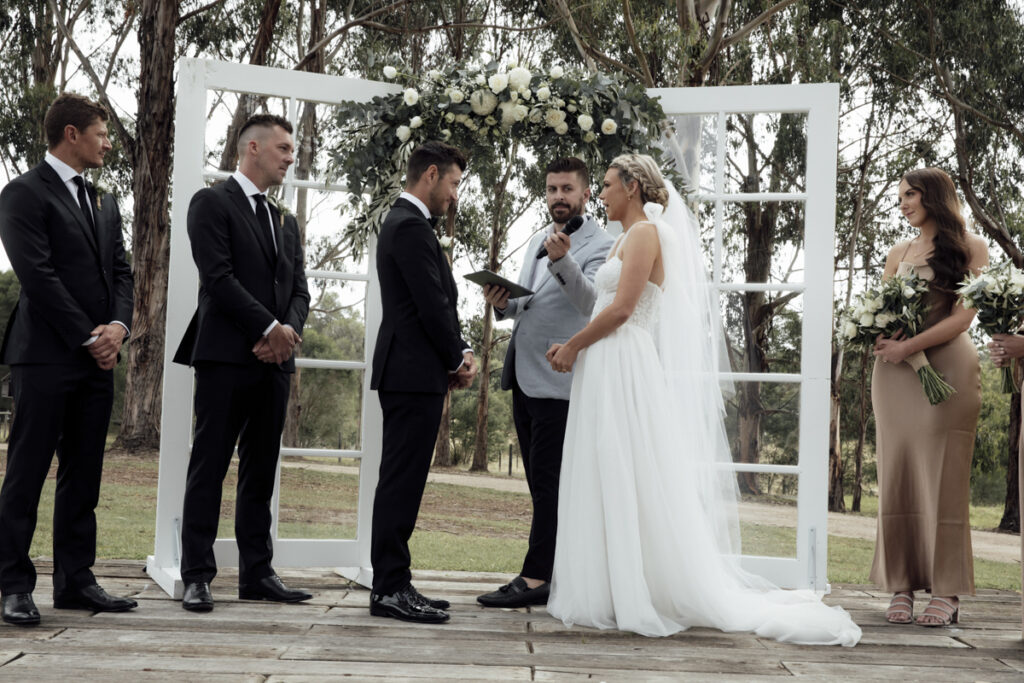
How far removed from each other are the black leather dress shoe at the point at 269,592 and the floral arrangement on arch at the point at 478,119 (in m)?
1.43

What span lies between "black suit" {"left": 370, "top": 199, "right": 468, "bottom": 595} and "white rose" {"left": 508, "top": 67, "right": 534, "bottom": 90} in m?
0.96

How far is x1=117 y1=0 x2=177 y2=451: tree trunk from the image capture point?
36.6 ft

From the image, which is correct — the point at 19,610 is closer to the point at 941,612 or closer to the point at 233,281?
the point at 233,281

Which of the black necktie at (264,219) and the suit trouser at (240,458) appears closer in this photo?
the suit trouser at (240,458)

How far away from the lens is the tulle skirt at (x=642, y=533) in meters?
3.26

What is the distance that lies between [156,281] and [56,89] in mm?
4449

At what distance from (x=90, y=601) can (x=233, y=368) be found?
2.98ft

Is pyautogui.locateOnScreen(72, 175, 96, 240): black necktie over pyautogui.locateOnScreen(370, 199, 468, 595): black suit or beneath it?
over

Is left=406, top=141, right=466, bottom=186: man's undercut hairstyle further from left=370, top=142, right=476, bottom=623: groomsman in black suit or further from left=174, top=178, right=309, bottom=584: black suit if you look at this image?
left=174, top=178, right=309, bottom=584: black suit

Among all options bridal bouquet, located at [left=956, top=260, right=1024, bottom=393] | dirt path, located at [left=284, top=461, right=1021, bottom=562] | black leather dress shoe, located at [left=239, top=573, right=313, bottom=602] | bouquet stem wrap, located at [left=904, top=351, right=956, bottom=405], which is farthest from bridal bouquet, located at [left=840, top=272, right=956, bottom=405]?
black leather dress shoe, located at [left=239, top=573, right=313, bottom=602]

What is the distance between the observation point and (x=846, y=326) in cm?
384

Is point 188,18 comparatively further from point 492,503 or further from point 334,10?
point 492,503

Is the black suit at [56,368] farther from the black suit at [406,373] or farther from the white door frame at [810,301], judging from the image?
the white door frame at [810,301]

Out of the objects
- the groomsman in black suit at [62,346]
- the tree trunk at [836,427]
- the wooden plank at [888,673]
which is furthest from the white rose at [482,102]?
the tree trunk at [836,427]
